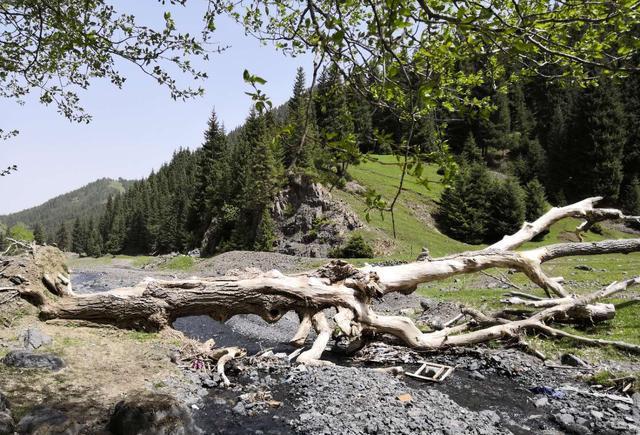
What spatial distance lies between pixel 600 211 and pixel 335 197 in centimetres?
3513

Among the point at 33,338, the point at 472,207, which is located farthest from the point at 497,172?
the point at 33,338

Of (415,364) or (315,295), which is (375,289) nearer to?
(315,295)

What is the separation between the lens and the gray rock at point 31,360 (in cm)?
1103

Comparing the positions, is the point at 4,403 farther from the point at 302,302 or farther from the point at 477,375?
the point at 477,375

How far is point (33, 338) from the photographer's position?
1216cm

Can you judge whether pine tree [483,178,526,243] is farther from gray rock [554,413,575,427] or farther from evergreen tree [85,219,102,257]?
evergreen tree [85,219,102,257]

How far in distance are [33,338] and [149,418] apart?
19.9 feet

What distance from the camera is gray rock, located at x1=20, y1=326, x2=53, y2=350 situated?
475 inches

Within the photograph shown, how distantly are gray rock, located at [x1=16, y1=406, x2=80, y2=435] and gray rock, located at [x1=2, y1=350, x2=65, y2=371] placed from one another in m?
3.05

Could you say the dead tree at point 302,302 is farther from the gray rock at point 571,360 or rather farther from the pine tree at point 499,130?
the pine tree at point 499,130

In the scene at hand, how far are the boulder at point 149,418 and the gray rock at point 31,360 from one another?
3.61m

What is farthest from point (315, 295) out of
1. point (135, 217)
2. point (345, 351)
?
point (135, 217)

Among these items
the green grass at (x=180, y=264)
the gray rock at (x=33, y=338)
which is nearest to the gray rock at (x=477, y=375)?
the gray rock at (x=33, y=338)

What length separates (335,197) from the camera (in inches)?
2031
